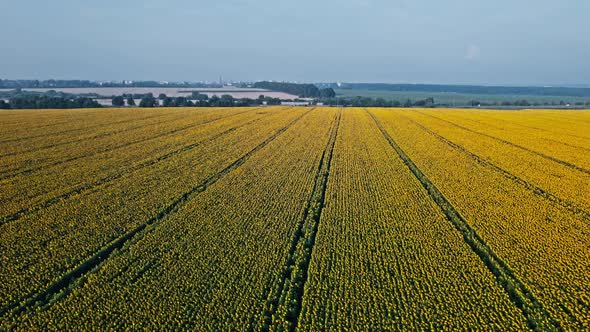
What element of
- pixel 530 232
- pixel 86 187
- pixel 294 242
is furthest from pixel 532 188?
pixel 86 187

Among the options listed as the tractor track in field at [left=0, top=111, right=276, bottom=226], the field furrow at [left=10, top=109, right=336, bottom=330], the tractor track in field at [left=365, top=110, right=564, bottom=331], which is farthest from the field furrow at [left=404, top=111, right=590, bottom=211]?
the tractor track in field at [left=0, top=111, right=276, bottom=226]

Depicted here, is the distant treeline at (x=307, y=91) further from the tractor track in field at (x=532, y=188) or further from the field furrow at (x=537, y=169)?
the tractor track in field at (x=532, y=188)

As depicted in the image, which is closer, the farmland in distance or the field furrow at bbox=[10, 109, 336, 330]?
the field furrow at bbox=[10, 109, 336, 330]

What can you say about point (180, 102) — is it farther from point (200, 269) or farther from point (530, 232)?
point (530, 232)

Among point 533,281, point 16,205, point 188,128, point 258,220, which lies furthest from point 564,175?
point 188,128

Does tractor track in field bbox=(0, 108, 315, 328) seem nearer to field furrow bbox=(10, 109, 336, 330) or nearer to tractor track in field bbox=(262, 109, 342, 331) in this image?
field furrow bbox=(10, 109, 336, 330)

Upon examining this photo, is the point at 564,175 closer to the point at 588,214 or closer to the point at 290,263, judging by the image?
the point at 588,214
